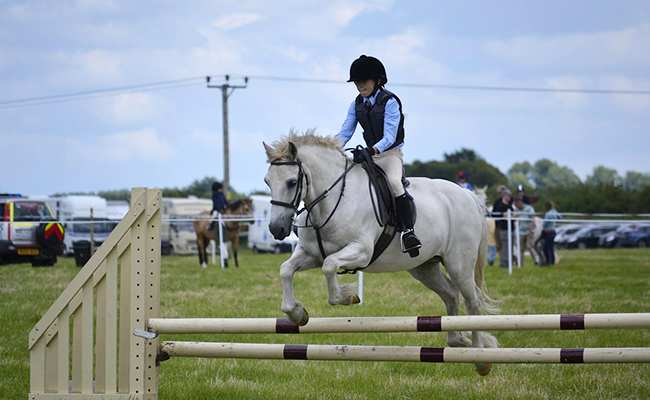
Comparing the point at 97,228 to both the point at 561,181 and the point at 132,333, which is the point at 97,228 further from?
the point at 561,181

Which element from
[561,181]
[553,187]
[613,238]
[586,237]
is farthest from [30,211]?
[561,181]

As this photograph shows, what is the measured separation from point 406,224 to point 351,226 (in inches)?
20.7

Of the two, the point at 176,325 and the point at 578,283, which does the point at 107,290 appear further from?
the point at 578,283

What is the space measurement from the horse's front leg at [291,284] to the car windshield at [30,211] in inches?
559

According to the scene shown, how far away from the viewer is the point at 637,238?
32.2 meters

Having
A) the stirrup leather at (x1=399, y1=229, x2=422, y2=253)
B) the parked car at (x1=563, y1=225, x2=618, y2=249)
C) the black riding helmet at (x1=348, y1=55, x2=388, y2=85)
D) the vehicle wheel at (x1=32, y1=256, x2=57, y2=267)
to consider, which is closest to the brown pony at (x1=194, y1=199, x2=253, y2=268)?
the vehicle wheel at (x1=32, y1=256, x2=57, y2=267)

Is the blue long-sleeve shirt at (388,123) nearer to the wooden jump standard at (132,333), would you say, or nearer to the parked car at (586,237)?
the wooden jump standard at (132,333)

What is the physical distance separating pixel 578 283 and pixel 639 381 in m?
7.51

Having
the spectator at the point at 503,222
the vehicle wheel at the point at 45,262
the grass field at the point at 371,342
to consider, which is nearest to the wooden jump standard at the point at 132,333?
the grass field at the point at 371,342

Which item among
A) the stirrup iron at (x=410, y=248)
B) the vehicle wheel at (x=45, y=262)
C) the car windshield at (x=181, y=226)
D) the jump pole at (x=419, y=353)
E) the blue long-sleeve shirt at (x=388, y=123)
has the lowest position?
the vehicle wheel at (x=45, y=262)

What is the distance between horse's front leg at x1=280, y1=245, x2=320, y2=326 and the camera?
15.2ft

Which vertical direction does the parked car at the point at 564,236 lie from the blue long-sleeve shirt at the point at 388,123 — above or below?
below

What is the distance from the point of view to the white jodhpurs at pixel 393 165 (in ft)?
17.8

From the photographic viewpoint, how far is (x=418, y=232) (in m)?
5.63
